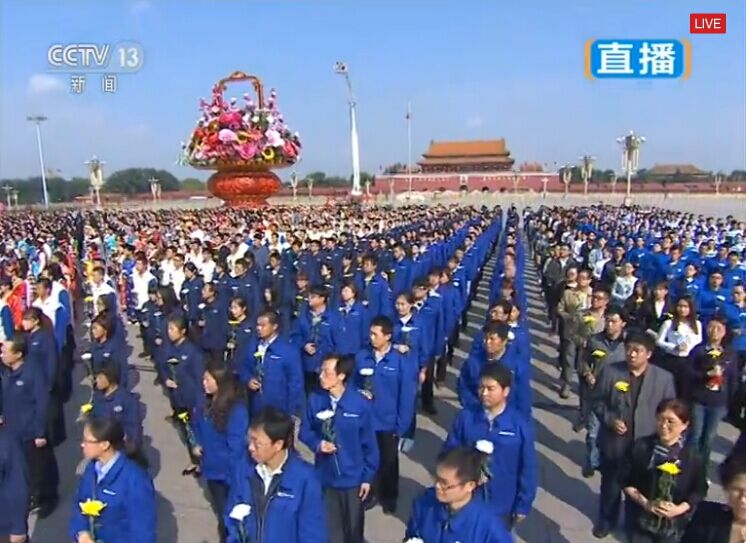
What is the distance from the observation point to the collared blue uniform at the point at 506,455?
3.55 meters

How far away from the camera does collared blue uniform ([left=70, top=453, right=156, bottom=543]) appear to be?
3.08m

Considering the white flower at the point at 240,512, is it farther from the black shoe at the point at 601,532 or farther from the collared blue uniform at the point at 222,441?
the black shoe at the point at 601,532

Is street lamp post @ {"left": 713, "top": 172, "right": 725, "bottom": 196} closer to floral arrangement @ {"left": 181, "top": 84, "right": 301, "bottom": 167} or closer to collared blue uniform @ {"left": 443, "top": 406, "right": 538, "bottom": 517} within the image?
floral arrangement @ {"left": 181, "top": 84, "right": 301, "bottom": 167}

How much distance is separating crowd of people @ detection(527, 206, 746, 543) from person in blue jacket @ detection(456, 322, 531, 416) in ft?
1.61

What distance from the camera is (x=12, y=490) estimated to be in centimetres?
351

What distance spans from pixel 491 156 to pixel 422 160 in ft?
25.6

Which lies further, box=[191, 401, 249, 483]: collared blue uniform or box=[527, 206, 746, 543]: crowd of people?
box=[191, 401, 249, 483]: collared blue uniform

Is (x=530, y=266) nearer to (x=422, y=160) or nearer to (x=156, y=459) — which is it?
(x=156, y=459)

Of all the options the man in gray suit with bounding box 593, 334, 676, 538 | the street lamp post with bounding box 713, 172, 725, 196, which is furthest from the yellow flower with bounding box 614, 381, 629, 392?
the street lamp post with bounding box 713, 172, 725, 196

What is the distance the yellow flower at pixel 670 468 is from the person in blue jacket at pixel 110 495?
2484 millimetres

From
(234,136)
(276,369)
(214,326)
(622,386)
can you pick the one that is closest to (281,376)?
(276,369)

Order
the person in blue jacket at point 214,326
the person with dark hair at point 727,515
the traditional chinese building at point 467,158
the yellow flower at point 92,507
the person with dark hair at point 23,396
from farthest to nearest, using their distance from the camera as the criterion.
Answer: the traditional chinese building at point 467,158 < the person in blue jacket at point 214,326 < the person with dark hair at point 23,396 < the yellow flower at point 92,507 < the person with dark hair at point 727,515

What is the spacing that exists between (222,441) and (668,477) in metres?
2.47

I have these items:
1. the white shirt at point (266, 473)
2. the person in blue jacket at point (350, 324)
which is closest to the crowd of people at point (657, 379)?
the white shirt at point (266, 473)
